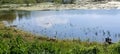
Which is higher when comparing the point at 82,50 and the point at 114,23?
the point at 82,50

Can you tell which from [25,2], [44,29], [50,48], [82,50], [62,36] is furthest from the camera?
[25,2]

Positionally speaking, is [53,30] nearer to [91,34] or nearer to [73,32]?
[73,32]

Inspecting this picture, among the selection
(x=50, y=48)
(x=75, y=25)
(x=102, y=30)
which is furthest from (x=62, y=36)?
(x=50, y=48)

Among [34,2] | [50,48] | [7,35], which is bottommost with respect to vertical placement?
[34,2]

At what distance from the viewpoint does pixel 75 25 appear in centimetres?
4781

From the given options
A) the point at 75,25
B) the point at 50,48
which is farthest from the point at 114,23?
the point at 50,48

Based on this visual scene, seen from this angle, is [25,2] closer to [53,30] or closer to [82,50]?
[53,30]

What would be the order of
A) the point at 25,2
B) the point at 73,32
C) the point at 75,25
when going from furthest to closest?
the point at 25,2, the point at 75,25, the point at 73,32

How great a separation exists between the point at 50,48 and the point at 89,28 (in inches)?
993

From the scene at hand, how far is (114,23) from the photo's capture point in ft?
159

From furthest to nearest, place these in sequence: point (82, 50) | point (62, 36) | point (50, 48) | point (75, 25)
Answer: point (75, 25), point (62, 36), point (50, 48), point (82, 50)

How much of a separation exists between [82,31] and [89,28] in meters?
2.73

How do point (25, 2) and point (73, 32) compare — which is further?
point (25, 2)

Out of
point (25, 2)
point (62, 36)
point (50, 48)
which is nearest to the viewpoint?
point (50, 48)
